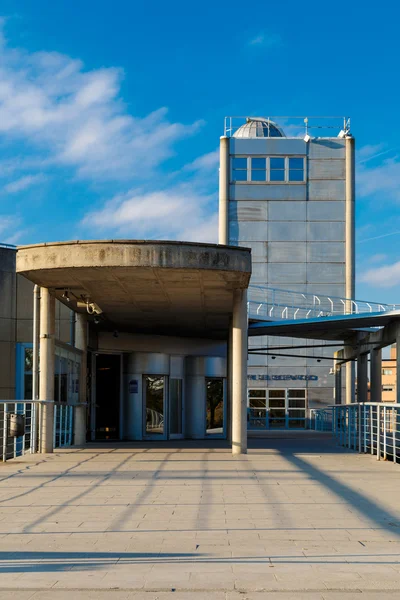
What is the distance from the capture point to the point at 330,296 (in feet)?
148

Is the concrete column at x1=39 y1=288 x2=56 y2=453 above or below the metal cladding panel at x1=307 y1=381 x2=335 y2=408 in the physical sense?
above

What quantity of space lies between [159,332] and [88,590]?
20666 mm

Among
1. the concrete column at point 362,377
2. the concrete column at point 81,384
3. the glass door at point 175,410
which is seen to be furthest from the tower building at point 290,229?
the concrete column at point 81,384

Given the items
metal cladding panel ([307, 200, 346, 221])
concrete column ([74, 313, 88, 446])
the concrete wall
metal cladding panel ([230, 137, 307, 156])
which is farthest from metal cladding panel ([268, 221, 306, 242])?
concrete column ([74, 313, 88, 446])

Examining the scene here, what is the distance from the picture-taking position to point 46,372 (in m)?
16.7

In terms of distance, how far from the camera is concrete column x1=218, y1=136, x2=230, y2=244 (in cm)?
4600

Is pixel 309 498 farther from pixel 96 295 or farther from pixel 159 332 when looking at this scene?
pixel 159 332

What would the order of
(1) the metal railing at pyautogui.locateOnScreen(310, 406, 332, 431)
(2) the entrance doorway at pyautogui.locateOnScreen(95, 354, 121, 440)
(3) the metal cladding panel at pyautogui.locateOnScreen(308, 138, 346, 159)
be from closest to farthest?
(2) the entrance doorway at pyautogui.locateOnScreen(95, 354, 121, 440), (1) the metal railing at pyautogui.locateOnScreen(310, 406, 332, 431), (3) the metal cladding panel at pyautogui.locateOnScreen(308, 138, 346, 159)

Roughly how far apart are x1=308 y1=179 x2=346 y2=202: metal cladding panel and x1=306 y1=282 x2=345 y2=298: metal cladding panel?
16.2 ft

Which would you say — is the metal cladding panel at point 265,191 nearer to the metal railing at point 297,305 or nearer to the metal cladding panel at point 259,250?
the metal cladding panel at point 259,250

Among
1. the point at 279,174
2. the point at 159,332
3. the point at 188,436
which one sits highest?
the point at 279,174

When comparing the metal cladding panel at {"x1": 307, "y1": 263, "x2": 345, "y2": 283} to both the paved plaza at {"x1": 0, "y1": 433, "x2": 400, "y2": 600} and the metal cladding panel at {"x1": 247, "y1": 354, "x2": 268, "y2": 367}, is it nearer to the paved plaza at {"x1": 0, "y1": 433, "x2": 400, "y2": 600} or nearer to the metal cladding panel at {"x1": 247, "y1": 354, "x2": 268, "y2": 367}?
the metal cladding panel at {"x1": 247, "y1": 354, "x2": 268, "y2": 367}

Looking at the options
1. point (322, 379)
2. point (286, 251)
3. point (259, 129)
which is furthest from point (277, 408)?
point (259, 129)

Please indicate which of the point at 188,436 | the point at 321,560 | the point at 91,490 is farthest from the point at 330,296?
the point at 321,560
